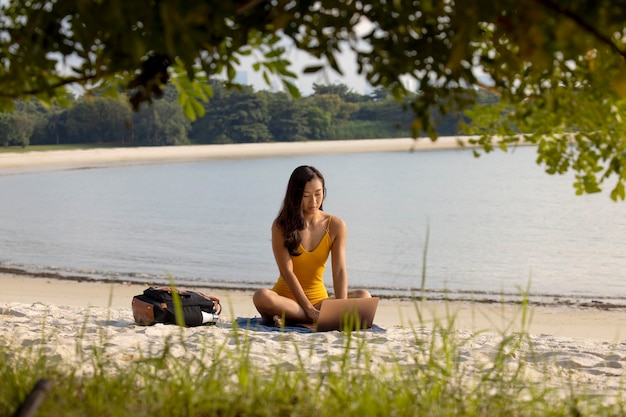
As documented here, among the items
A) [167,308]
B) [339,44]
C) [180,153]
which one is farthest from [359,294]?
[180,153]

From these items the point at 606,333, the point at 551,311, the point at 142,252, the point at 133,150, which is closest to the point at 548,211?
the point at 142,252

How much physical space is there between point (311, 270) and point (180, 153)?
52866mm

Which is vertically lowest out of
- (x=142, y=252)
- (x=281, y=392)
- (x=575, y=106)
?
(x=142, y=252)

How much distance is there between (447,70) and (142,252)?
13440mm

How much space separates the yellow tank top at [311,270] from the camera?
5586 mm

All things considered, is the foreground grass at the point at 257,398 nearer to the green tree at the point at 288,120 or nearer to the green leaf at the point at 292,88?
the green leaf at the point at 292,88

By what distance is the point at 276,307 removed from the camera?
545cm

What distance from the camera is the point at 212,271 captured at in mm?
13297

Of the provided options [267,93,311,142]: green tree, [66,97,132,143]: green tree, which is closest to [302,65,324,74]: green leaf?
[66,97,132,143]: green tree

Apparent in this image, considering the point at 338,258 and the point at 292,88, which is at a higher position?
the point at 292,88

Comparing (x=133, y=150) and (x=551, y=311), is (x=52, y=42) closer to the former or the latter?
(x=551, y=311)

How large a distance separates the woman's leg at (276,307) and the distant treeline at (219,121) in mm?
51628

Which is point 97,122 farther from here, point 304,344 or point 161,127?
point 304,344

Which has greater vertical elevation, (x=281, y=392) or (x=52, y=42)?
(x=52, y=42)
